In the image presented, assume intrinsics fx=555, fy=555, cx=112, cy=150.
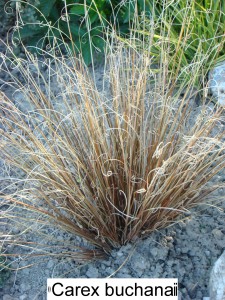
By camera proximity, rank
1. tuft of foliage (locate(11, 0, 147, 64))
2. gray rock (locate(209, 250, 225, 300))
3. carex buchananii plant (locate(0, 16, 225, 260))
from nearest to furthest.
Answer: gray rock (locate(209, 250, 225, 300)) → carex buchananii plant (locate(0, 16, 225, 260)) → tuft of foliage (locate(11, 0, 147, 64))

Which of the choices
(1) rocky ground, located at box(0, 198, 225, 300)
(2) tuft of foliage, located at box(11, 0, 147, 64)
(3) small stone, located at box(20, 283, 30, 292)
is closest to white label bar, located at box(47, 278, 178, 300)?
(1) rocky ground, located at box(0, 198, 225, 300)

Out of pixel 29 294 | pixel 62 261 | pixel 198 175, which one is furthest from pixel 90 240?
pixel 198 175

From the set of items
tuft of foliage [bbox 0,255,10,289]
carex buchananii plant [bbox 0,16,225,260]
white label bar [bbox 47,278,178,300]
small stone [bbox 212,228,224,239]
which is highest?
carex buchananii plant [bbox 0,16,225,260]

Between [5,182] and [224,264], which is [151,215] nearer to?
[224,264]

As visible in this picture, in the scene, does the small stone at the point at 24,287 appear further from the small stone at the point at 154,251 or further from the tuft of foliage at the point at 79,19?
the tuft of foliage at the point at 79,19

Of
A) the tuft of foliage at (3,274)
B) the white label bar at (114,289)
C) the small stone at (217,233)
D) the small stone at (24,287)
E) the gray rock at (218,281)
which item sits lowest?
the small stone at (24,287)

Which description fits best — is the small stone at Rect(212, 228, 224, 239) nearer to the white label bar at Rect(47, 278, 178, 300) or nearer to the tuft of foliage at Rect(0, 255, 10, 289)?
the white label bar at Rect(47, 278, 178, 300)

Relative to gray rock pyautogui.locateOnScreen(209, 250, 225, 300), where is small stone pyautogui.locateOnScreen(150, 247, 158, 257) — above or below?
below

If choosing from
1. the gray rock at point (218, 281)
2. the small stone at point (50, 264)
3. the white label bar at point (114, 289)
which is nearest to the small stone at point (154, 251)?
the white label bar at point (114, 289)
